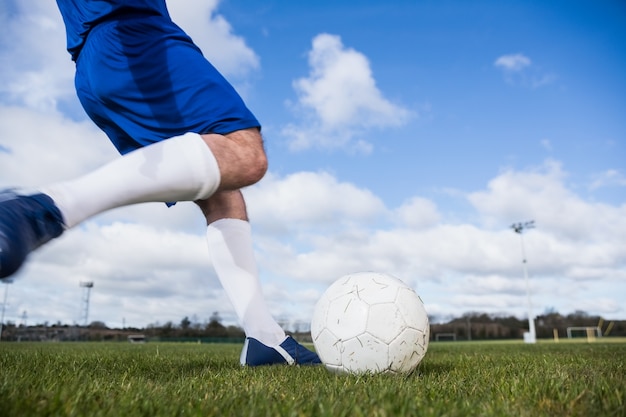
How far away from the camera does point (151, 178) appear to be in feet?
6.63

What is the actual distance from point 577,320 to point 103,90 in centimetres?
8713

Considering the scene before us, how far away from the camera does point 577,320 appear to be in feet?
253

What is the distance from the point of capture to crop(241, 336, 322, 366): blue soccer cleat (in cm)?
331

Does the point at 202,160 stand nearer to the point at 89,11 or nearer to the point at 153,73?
the point at 153,73

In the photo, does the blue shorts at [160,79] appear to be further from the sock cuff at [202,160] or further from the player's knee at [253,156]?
the sock cuff at [202,160]

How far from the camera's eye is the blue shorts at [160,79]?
2.31m

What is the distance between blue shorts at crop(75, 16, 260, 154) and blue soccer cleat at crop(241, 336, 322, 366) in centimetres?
154

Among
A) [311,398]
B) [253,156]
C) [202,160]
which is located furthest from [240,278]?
[311,398]

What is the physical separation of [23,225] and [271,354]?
203cm

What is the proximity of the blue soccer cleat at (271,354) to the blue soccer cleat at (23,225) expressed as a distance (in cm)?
176

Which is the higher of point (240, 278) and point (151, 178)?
point (151, 178)

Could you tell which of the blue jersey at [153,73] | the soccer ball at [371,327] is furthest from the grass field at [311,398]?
the blue jersey at [153,73]

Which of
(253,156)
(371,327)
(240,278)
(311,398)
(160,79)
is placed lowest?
(311,398)

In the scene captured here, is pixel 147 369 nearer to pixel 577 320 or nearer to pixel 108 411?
pixel 108 411
